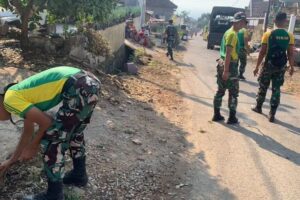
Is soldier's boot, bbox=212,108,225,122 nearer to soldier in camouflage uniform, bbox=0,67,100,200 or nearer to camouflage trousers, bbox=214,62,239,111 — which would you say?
camouflage trousers, bbox=214,62,239,111

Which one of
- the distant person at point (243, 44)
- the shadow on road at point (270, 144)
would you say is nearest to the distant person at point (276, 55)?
the shadow on road at point (270, 144)

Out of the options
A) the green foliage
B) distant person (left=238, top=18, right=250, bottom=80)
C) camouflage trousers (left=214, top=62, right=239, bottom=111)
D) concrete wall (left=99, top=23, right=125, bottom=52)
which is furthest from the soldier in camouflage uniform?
concrete wall (left=99, top=23, right=125, bottom=52)

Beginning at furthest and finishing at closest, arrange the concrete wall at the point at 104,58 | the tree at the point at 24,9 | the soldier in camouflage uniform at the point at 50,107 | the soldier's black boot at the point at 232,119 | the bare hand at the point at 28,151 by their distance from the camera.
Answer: the concrete wall at the point at 104,58
the tree at the point at 24,9
the soldier's black boot at the point at 232,119
the bare hand at the point at 28,151
the soldier in camouflage uniform at the point at 50,107

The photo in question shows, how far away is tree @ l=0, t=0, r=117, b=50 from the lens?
283 inches

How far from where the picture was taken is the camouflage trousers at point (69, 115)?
10.2ft

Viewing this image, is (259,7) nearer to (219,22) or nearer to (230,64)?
(219,22)

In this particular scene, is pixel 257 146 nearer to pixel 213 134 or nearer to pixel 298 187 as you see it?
pixel 213 134

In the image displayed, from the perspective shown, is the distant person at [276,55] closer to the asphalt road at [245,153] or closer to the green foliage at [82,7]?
the asphalt road at [245,153]

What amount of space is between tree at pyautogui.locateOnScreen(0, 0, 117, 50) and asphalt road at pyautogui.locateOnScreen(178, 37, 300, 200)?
262 cm

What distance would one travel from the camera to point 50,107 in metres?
3.09

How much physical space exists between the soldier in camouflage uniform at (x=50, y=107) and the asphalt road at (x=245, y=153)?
5.30 ft

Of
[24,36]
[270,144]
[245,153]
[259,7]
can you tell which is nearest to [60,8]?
[24,36]

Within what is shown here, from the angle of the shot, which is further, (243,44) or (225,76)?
(243,44)

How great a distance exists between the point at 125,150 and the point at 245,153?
5.66 ft
